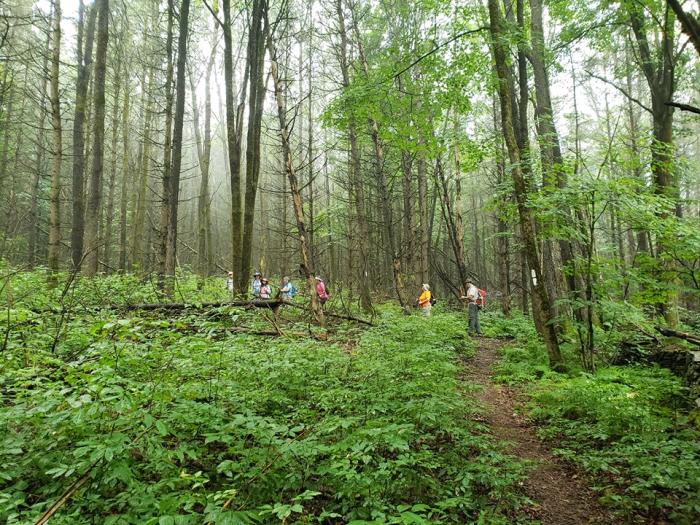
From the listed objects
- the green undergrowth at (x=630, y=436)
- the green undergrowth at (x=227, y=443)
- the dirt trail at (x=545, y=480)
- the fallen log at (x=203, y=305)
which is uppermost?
the fallen log at (x=203, y=305)

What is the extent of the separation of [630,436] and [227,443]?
14.4 ft

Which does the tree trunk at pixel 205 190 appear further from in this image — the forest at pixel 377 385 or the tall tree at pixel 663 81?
the tall tree at pixel 663 81

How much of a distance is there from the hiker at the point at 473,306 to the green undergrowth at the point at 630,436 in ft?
17.5

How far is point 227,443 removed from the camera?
3.40m

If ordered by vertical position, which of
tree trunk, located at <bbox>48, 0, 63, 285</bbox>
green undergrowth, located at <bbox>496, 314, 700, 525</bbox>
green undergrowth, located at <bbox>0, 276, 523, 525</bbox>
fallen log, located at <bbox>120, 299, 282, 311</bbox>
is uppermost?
tree trunk, located at <bbox>48, 0, 63, 285</bbox>

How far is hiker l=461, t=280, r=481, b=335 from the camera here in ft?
40.4

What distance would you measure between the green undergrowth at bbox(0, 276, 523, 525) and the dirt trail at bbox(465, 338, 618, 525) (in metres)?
0.27

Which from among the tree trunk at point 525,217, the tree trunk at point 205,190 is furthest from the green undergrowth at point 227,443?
the tree trunk at point 205,190

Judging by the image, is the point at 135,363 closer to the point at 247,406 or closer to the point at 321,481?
the point at 247,406

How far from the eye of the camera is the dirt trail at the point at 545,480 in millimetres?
3365

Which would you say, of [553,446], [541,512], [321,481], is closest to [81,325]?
[321,481]

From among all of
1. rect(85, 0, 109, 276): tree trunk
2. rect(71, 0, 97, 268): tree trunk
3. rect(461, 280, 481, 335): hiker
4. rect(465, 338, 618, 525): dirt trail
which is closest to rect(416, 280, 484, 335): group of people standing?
rect(461, 280, 481, 335): hiker

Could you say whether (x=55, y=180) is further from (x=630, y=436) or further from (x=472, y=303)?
(x=630, y=436)

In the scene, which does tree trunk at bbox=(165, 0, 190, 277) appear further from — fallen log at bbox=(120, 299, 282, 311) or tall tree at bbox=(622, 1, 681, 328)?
tall tree at bbox=(622, 1, 681, 328)
